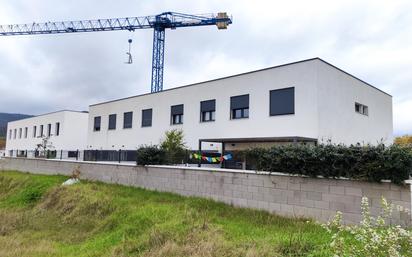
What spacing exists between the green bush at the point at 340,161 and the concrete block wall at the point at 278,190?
0.58 feet

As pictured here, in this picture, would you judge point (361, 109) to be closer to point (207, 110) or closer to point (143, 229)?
point (207, 110)

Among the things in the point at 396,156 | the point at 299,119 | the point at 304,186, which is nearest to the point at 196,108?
the point at 299,119

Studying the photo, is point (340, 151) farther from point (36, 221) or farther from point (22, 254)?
point (36, 221)

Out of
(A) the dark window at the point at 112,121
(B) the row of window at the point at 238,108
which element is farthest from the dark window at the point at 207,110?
(A) the dark window at the point at 112,121

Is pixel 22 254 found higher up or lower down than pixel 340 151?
lower down

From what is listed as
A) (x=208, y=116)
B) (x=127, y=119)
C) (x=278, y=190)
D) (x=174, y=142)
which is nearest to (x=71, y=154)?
(x=127, y=119)

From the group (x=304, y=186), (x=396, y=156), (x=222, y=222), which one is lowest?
(x=222, y=222)

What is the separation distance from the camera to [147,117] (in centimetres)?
2661

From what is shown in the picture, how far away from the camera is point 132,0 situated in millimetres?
14945

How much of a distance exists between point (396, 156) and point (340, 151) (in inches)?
44.8

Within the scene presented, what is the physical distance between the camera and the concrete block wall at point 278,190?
639cm

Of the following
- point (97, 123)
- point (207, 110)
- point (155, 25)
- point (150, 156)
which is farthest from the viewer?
point (155, 25)

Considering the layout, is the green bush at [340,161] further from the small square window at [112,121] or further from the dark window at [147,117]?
the small square window at [112,121]

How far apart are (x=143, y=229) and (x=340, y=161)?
4661 mm
